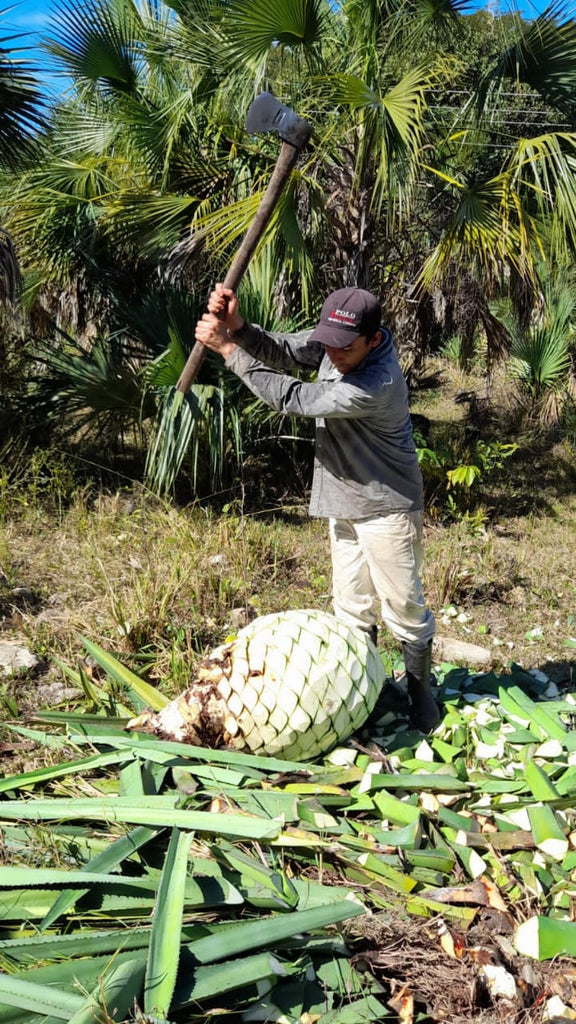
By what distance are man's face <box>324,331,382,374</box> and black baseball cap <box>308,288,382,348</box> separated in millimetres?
31

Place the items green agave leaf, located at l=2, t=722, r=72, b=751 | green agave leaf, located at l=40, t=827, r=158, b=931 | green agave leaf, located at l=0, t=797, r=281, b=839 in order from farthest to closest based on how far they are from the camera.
A: 1. green agave leaf, located at l=2, t=722, r=72, b=751
2. green agave leaf, located at l=0, t=797, r=281, b=839
3. green agave leaf, located at l=40, t=827, r=158, b=931

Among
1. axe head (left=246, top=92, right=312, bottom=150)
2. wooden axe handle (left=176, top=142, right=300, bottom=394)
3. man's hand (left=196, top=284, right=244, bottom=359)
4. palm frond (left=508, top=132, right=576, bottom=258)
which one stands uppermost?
palm frond (left=508, top=132, right=576, bottom=258)

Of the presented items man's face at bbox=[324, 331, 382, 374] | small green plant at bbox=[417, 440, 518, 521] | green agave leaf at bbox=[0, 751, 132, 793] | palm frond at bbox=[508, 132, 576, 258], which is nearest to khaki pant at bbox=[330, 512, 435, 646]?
man's face at bbox=[324, 331, 382, 374]

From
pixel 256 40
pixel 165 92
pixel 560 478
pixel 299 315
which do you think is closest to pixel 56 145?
pixel 165 92

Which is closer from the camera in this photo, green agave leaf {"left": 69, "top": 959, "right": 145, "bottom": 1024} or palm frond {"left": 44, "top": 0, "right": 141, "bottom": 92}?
green agave leaf {"left": 69, "top": 959, "right": 145, "bottom": 1024}

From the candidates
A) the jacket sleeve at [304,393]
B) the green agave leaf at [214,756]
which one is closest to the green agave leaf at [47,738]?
the green agave leaf at [214,756]

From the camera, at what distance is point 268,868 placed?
2.12 m

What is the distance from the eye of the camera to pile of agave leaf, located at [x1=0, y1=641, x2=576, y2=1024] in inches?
68.8

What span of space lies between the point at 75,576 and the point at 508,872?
3153 mm

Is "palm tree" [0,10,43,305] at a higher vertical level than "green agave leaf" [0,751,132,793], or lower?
higher

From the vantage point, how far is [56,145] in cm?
762

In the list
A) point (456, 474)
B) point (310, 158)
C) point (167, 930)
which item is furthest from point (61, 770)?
point (310, 158)

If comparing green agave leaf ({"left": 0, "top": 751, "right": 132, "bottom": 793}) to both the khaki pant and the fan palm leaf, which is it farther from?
the fan palm leaf

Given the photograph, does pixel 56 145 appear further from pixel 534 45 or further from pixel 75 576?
pixel 75 576
